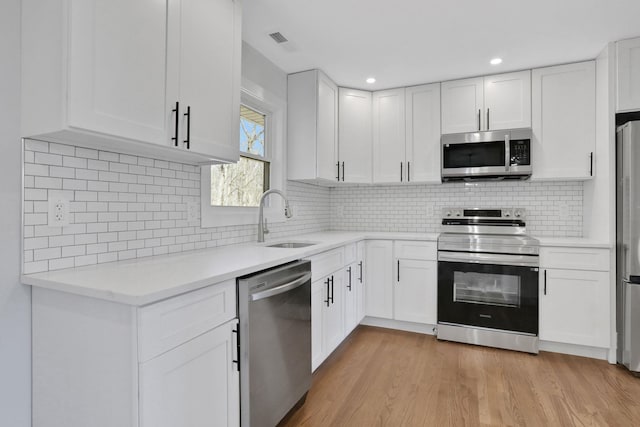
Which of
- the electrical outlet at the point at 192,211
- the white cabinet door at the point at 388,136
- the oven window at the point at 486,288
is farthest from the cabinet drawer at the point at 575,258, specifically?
the electrical outlet at the point at 192,211

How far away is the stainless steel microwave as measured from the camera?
3.06 m

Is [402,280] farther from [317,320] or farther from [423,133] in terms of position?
[423,133]

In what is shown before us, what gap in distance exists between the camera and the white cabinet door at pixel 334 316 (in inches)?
96.7

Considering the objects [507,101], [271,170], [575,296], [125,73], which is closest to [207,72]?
[125,73]

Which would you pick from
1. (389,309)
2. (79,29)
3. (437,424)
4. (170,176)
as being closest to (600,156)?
(389,309)

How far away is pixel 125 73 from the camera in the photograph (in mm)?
1337

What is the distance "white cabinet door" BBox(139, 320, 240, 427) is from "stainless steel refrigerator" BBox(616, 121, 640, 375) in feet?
9.21

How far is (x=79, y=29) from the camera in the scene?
3.88 feet

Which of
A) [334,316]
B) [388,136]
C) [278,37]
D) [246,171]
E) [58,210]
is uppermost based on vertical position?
[278,37]

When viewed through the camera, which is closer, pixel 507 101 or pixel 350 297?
pixel 350 297

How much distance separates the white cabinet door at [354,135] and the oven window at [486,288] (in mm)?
1370

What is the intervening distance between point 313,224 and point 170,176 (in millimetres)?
1968

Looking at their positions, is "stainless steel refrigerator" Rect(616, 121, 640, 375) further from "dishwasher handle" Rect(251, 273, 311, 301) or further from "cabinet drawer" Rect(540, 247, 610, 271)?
"dishwasher handle" Rect(251, 273, 311, 301)

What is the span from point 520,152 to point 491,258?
100 cm
